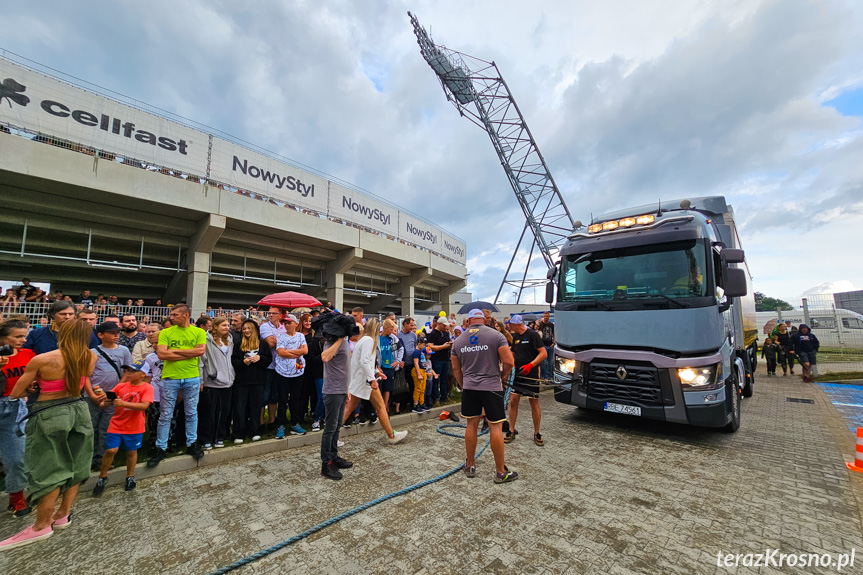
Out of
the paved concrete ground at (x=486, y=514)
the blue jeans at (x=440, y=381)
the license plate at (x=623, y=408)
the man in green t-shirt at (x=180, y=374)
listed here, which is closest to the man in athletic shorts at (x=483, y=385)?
the paved concrete ground at (x=486, y=514)

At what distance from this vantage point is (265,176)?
17.8 meters

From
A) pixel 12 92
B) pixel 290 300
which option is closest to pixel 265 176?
pixel 12 92

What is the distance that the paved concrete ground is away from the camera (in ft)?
8.17

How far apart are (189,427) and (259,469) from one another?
108 centimetres

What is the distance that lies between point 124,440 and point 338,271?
1874 cm

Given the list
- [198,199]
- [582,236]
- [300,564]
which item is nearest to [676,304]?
[582,236]

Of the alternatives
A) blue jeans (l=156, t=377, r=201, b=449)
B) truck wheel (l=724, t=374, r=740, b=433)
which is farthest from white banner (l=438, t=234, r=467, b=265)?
blue jeans (l=156, t=377, r=201, b=449)

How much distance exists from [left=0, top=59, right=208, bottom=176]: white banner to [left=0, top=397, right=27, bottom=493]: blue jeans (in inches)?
570

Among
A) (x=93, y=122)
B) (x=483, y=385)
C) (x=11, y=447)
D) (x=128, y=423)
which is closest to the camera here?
(x=11, y=447)

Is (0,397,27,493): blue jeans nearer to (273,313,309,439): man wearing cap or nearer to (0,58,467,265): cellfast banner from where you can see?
(273,313,309,439): man wearing cap

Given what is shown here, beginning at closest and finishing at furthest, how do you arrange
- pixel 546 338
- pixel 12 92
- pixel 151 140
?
pixel 12 92, pixel 546 338, pixel 151 140

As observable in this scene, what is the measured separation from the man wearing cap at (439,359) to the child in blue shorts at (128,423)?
4.62 metres

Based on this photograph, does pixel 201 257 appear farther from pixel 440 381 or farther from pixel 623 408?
pixel 623 408

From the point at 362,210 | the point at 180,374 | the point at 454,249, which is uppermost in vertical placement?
the point at 362,210
